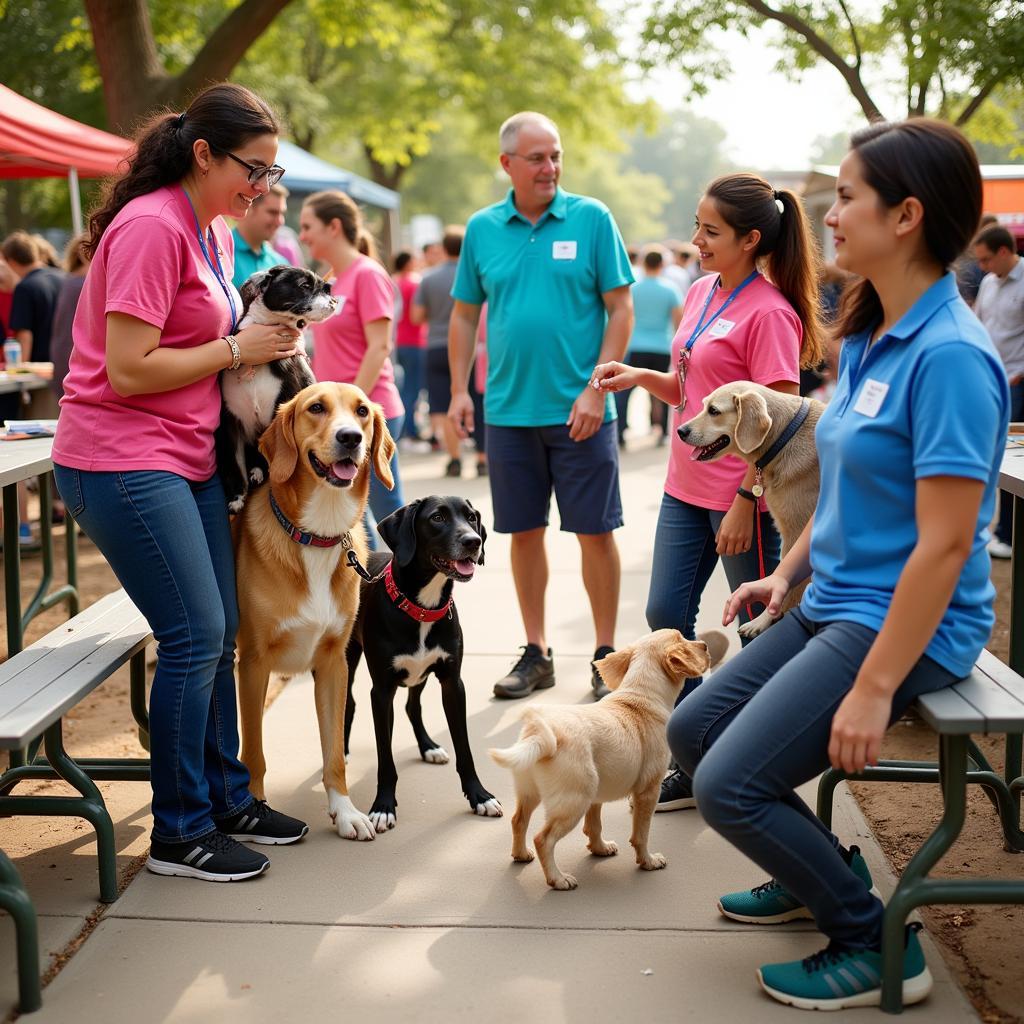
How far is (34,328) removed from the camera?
981 centimetres

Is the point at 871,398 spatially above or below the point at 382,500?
above

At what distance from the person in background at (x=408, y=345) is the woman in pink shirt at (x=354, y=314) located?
24.4 feet

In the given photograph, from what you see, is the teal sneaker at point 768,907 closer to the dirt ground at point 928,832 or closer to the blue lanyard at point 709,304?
the dirt ground at point 928,832

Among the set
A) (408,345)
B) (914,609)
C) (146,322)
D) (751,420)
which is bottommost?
(408,345)

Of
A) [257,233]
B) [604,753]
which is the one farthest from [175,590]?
[257,233]

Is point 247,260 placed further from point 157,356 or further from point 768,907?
point 768,907

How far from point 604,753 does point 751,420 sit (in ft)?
3.63

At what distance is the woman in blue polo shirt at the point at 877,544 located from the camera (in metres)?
2.46

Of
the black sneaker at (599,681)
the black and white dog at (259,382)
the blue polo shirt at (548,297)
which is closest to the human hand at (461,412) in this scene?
the blue polo shirt at (548,297)

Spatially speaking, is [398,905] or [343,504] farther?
[343,504]

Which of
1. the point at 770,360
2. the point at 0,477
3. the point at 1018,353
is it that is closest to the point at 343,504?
the point at 0,477

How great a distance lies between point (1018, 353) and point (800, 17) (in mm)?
→ 5527

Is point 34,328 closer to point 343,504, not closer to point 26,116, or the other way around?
point 26,116

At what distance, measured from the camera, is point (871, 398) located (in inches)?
103
